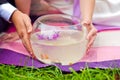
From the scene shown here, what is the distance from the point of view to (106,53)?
166cm

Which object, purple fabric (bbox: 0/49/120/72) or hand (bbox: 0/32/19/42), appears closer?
purple fabric (bbox: 0/49/120/72)

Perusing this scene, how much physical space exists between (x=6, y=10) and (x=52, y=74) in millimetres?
354

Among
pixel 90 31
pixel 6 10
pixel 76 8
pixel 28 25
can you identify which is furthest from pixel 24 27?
pixel 76 8

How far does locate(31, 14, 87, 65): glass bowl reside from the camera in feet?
5.08

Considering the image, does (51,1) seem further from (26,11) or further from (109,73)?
(109,73)

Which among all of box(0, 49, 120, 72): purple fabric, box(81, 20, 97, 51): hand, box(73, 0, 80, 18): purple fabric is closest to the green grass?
box(0, 49, 120, 72): purple fabric

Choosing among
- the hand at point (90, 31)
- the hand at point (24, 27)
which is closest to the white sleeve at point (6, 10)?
the hand at point (24, 27)

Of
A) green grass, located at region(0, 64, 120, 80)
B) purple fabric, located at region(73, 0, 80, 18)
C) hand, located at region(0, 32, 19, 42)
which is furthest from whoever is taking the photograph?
purple fabric, located at region(73, 0, 80, 18)

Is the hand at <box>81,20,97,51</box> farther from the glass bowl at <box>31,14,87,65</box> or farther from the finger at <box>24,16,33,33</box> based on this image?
the finger at <box>24,16,33,33</box>

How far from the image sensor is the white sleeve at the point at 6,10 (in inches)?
64.7

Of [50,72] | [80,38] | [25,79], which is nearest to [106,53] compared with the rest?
[80,38]

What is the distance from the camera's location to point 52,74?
1.52 metres

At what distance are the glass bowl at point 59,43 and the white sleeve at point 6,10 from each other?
0.13m

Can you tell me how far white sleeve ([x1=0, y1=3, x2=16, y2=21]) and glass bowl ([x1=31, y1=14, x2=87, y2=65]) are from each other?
0.13 m
